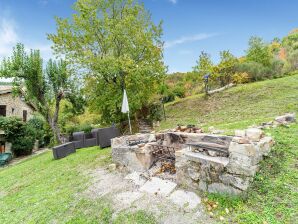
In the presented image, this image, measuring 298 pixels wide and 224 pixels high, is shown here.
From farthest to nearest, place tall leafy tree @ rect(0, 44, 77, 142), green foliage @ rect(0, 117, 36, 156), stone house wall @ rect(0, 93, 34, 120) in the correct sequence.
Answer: stone house wall @ rect(0, 93, 34, 120) → green foliage @ rect(0, 117, 36, 156) → tall leafy tree @ rect(0, 44, 77, 142)

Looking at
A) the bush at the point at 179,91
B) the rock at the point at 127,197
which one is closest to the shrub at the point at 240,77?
the bush at the point at 179,91

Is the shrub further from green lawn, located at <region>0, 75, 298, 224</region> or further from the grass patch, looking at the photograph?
the grass patch

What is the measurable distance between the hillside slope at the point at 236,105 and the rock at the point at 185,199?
6786 millimetres

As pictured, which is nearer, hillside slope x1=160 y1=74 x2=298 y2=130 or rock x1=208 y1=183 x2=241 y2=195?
rock x1=208 y1=183 x2=241 y2=195

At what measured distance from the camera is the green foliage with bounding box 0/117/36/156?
15.9 metres

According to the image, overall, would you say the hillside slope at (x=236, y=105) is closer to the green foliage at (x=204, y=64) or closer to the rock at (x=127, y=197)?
the green foliage at (x=204, y=64)

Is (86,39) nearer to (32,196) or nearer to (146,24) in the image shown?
(146,24)

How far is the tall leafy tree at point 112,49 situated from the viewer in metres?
12.7

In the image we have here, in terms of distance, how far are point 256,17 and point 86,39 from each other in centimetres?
1092

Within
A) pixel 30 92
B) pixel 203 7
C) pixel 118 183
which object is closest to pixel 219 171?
pixel 118 183

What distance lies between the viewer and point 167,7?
12.6 metres

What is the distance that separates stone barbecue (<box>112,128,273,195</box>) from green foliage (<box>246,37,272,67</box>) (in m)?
16.5

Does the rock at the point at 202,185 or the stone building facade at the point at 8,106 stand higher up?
the stone building facade at the point at 8,106

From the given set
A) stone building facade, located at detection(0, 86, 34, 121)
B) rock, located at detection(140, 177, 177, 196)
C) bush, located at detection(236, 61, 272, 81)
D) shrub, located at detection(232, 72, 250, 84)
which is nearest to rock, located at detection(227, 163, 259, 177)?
rock, located at detection(140, 177, 177, 196)
